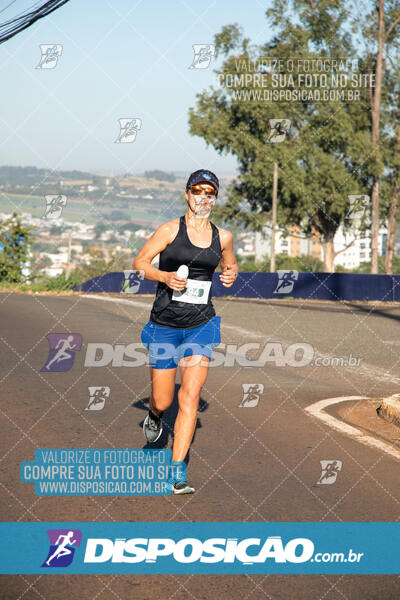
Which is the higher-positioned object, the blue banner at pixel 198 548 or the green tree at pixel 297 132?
the green tree at pixel 297 132

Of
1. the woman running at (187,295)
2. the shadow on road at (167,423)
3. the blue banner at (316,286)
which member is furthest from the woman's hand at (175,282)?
the blue banner at (316,286)

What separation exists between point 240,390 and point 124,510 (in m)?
4.58

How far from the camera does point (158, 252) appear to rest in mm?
4977

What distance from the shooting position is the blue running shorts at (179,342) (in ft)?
16.9

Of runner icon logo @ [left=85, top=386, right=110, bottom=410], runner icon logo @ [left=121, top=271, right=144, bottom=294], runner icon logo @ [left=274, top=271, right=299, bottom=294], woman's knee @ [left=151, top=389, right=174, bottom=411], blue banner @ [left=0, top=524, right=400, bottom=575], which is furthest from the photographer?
runner icon logo @ [left=121, top=271, right=144, bottom=294]

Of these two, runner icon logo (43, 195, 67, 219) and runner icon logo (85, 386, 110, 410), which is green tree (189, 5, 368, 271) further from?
runner icon logo (85, 386, 110, 410)

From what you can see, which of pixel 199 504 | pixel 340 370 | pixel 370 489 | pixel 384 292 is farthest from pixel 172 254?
pixel 384 292

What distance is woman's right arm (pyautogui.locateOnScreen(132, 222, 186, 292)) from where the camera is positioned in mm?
4879

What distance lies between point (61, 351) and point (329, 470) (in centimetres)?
764

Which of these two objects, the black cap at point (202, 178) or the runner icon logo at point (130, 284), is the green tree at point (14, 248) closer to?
the runner icon logo at point (130, 284)

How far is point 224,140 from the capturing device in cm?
5125

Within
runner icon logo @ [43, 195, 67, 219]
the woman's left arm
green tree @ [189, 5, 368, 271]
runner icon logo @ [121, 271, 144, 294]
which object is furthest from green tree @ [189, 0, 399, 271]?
the woman's left arm

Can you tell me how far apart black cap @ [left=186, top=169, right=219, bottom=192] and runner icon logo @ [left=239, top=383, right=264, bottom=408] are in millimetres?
3557

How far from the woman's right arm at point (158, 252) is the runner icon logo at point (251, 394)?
332 cm
